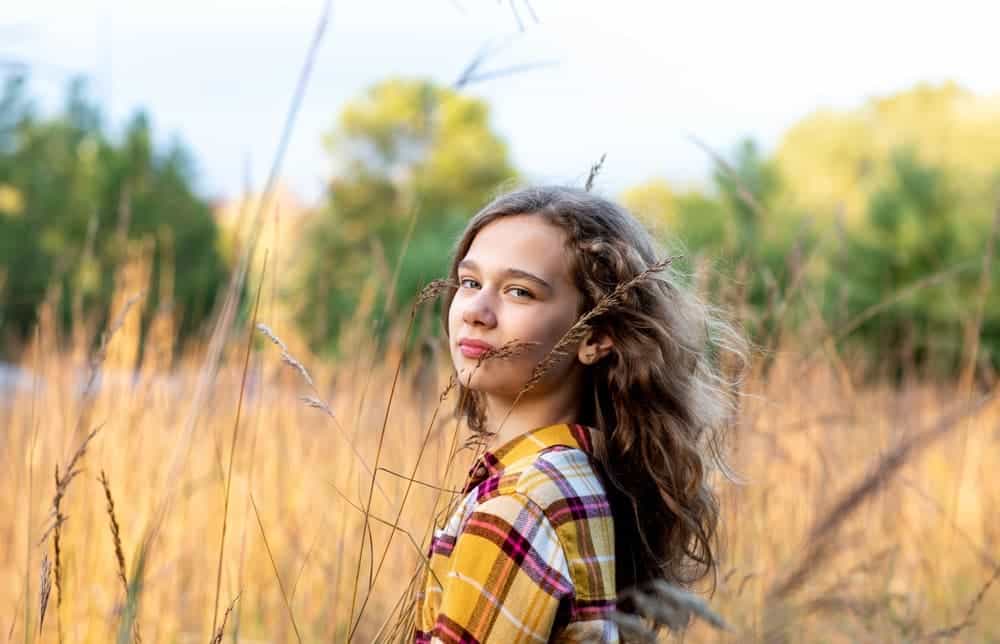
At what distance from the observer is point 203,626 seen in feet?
7.97

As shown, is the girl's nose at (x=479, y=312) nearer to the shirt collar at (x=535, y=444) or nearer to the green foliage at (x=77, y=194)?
the shirt collar at (x=535, y=444)

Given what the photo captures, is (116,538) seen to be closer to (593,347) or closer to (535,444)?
(535,444)

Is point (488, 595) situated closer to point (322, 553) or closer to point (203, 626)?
point (203, 626)

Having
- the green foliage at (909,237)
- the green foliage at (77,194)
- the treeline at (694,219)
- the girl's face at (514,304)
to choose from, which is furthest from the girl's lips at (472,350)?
the green foliage at (909,237)

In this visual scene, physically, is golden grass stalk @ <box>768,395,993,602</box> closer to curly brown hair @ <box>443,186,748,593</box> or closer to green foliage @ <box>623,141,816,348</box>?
curly brown hair @ <box>443,186,748,593</box>

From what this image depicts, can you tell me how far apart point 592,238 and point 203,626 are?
5.29 ft

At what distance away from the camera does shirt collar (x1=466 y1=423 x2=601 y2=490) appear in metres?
1.21

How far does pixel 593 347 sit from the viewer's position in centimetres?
128

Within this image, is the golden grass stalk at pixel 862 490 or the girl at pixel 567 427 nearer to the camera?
the golden grass stalk at pixel 862 490

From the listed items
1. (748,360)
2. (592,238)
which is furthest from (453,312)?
(748,360)

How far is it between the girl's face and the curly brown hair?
0.03m

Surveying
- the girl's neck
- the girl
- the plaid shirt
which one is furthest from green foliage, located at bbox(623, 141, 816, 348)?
the plaid shirt

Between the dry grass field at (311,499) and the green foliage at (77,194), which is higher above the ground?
the green foliage at (77,194)

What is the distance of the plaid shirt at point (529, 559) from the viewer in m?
1.05
